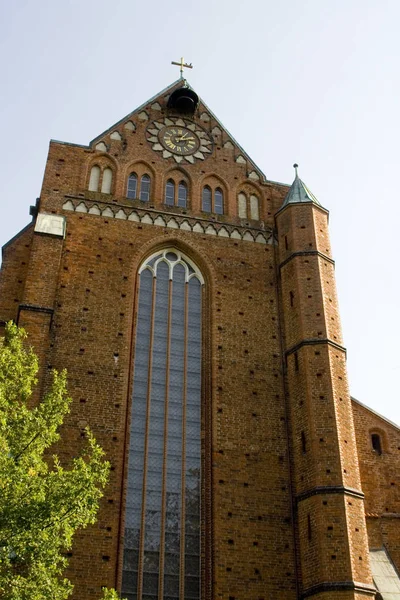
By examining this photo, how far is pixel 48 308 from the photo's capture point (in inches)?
727

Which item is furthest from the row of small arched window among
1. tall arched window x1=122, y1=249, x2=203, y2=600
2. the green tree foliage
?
the green tree foliage

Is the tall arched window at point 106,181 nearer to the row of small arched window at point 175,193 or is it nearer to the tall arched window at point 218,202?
the row of small arched window at point 175,193

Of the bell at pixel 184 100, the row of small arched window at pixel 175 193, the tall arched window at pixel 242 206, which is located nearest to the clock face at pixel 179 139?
the bell at pixel 184 100

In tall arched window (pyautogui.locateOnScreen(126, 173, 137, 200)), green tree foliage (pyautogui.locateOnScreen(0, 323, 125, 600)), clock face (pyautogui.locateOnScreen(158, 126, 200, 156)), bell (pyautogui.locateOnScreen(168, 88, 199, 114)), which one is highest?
bell (pyautogui.locateOnScreen(168, 88, 199, 114))

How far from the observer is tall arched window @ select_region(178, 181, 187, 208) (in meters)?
22.9

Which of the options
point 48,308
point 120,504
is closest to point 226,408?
point 120,504

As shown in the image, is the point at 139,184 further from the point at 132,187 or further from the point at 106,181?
the point at 106,181

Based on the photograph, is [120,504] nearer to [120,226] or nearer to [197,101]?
[120,226]

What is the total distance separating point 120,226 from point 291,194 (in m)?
5.41

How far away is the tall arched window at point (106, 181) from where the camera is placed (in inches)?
882

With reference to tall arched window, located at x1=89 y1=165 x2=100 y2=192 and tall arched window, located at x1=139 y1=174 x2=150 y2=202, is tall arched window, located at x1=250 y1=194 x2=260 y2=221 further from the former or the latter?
tall arched window, located at x1=89 y1=165 x2=100 y2=192

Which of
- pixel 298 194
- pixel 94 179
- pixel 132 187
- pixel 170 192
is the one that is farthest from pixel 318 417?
pixel 94 179

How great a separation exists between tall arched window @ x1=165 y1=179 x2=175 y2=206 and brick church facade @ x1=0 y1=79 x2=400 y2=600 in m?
0.06

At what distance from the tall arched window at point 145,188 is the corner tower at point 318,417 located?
400cm
